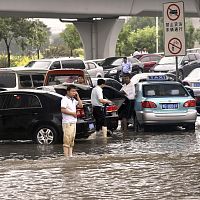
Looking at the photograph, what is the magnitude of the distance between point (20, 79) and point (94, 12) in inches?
1140

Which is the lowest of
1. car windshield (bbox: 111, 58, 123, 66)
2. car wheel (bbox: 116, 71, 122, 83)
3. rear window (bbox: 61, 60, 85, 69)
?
car wheel (bbox: 116, 71, 122, 83)

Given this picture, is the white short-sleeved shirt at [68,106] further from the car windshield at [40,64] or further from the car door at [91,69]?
the car door at [91,69]

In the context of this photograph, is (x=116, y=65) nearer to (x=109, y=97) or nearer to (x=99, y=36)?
(x=99, y=36)

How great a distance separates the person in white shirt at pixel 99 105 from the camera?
1730 centimetres

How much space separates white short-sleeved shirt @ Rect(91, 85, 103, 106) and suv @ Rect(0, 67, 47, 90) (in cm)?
527

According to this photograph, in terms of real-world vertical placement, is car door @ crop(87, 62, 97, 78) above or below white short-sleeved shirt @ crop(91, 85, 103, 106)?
above

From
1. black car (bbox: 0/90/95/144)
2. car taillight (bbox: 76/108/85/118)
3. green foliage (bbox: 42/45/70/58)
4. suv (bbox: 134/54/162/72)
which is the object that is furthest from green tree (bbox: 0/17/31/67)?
car taillight (bbox: 76/108/85/118)

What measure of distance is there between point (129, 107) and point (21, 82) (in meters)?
4.52

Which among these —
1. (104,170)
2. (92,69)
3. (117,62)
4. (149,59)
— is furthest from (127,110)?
(149,59)

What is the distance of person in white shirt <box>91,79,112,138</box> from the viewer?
56.7 feet

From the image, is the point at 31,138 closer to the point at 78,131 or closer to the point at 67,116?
the point at 78,131

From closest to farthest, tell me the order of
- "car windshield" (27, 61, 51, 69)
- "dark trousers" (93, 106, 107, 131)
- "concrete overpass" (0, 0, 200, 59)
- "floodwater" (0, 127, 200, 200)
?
1. "floodwater" (0, 127, 200, 200)
2. "dark trousers" (93, 106, 107, 131)
3. "car windshield" (27, 61, 51, 69)
4. "concrete overpass" (0, 0, 200, 59)

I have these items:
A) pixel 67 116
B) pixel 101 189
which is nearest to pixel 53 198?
pixel 101 189

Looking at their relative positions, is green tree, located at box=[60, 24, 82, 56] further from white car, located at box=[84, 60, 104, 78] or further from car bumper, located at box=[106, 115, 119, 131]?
car bumper, located at box=[106, 115, 119, 131]
